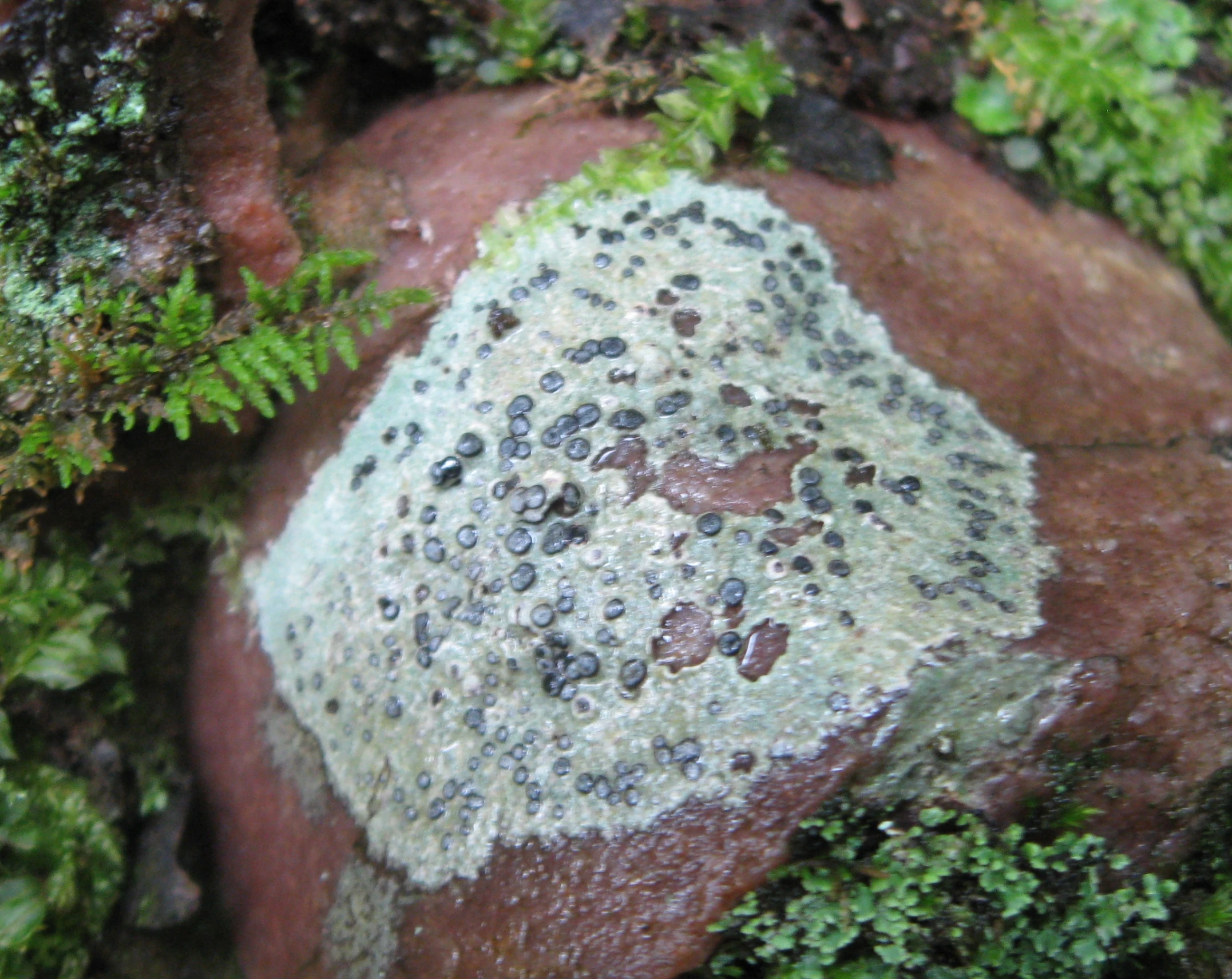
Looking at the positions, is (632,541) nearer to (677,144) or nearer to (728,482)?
(728,482)

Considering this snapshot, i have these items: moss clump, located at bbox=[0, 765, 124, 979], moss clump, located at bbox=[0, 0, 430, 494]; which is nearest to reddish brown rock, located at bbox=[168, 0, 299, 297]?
moss clump, located at bbox=[0, 0, 430, 494]

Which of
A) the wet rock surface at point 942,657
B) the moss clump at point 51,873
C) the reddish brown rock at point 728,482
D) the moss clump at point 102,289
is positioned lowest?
the moss clump at point 51,873

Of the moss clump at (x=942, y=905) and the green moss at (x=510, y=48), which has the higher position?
the green moss at (x=510, y=48)

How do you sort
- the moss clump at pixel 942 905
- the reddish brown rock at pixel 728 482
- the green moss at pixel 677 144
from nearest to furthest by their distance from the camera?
A: the moss clump at pixel 942 905 → the reddish brown rock at pixel 728 482 → the green moss at pixel 677 144

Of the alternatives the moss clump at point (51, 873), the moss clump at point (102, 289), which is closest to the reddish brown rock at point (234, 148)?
the moss clump at point (102, 289)

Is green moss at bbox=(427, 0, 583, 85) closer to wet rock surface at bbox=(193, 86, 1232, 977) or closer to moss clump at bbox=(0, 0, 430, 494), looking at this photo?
wet rock surface at bbox=(193, 86, 1232, 977)

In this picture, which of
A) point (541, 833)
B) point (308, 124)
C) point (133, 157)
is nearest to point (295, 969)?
point (541, 833)

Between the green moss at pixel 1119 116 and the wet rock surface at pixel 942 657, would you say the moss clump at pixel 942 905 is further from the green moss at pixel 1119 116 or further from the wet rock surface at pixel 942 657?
the green moss at pixel 1119 116
